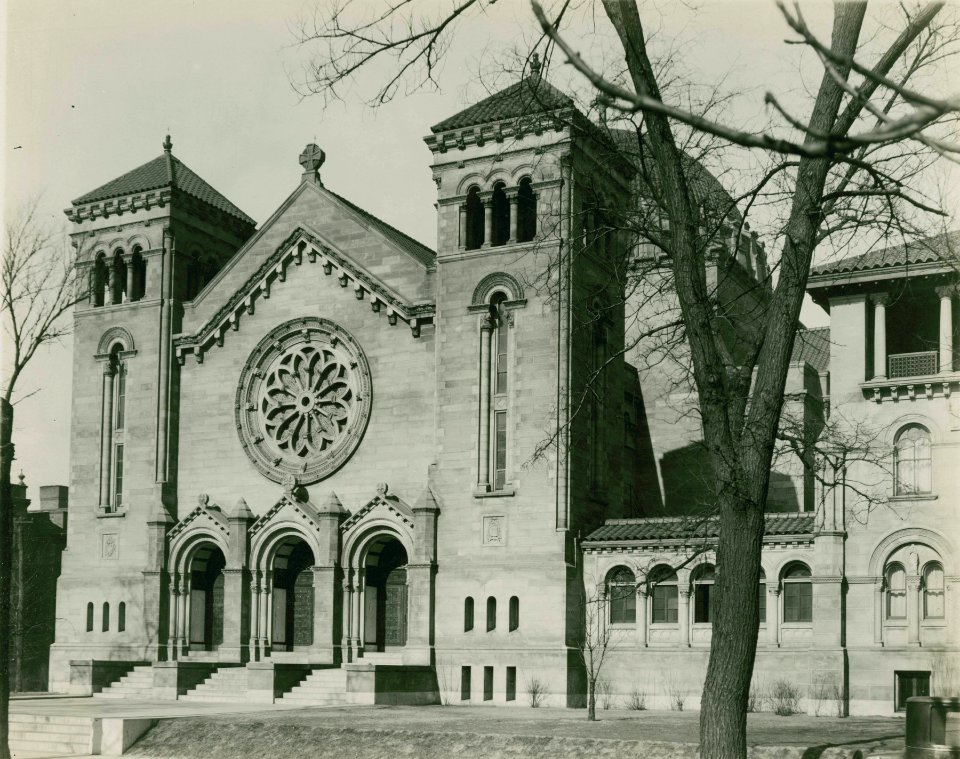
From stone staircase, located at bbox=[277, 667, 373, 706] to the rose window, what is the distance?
24.0 ft

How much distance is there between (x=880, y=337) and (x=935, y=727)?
57.4ft

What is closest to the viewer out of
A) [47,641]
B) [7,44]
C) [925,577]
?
[7,44]

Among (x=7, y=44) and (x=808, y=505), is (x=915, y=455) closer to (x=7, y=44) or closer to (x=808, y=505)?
(x=808, y=505)

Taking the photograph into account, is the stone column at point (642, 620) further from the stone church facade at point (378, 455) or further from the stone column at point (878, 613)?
the stone column at point (878, 613)

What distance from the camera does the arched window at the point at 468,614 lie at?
125ft

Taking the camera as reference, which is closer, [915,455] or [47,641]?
[915,455]

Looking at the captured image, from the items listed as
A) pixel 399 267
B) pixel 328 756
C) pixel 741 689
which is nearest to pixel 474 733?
pixel 328 756

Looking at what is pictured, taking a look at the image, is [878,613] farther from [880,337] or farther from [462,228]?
[462,228]

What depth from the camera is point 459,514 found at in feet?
126

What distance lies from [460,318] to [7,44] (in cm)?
2279

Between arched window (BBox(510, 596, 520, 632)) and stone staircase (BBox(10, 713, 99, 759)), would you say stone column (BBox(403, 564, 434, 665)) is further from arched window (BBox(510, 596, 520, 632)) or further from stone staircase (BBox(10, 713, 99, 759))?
stone staircase (BBox(10, 713, 99, 759))

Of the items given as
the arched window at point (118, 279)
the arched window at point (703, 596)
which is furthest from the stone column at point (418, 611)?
the arched window at point (118, 279)

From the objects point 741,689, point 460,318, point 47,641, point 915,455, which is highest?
point 460,318

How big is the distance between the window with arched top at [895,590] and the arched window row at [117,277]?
1085 inches
